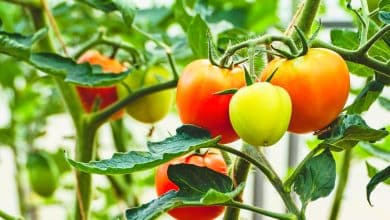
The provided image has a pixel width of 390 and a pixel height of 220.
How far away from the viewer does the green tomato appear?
0.55 metres

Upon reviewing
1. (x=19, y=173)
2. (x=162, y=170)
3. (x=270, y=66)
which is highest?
(x=270, y=66)

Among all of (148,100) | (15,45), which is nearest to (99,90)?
(148,100)

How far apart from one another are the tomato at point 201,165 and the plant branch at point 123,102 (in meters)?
0.17

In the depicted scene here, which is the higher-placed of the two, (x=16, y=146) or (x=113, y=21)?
(x=113, y=21)

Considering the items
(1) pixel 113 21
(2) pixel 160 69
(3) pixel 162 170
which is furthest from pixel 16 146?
(3) pixel 162 170

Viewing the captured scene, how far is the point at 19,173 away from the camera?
5.58ft

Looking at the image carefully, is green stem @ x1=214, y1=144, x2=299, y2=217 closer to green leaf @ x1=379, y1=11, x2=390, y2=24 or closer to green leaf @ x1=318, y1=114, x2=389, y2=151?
green leaf @ x1=318, y1=114, x2=389, y2=151

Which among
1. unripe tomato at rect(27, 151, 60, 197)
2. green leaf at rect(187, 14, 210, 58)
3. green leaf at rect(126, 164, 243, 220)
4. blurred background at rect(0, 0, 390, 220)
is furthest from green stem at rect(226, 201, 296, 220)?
unripe tomato at rect(27, 151, 60, 197)

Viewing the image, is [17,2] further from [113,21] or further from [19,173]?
[19,173]

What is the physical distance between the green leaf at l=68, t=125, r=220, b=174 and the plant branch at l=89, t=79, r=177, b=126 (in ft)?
0.80

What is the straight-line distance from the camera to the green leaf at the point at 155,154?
579 millimetres

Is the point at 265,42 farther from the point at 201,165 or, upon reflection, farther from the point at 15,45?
the point at 15,45

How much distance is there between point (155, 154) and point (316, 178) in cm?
14

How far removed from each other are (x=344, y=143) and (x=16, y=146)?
3.68 ft
